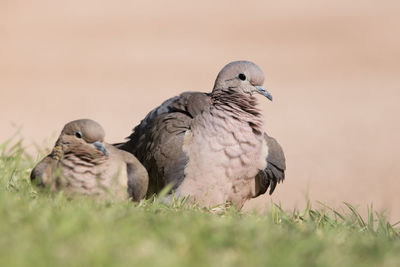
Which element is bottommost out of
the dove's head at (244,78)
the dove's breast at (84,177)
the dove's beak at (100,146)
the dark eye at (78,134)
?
the dove's breast at (84,177)

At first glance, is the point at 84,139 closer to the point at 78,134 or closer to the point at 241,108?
the point at 78,134

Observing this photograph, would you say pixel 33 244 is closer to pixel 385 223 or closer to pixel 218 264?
pixel 218 264

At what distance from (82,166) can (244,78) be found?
196 centimetres

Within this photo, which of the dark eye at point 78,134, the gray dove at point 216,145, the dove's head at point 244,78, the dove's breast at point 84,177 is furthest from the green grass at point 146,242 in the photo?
the dove's head at point 244,78

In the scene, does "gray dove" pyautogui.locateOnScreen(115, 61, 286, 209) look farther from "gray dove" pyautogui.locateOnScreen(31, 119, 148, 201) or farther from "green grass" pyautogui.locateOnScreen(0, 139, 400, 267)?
"green grass" pyautogui.locateOnScreen(0, 139, 400, 267)

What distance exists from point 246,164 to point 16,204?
254cm

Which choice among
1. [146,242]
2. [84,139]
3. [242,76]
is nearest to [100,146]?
[84,139]

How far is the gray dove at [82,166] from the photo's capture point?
4668 millimetres

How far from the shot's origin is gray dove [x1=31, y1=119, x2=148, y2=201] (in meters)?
4.67

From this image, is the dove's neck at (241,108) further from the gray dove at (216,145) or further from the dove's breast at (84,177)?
the dove's breast at (84,177)

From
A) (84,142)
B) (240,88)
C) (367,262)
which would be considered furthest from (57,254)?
(240,88)

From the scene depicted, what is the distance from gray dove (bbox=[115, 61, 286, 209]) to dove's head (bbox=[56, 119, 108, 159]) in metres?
1.24

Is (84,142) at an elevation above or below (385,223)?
above

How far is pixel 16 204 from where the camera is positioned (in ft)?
12.4
